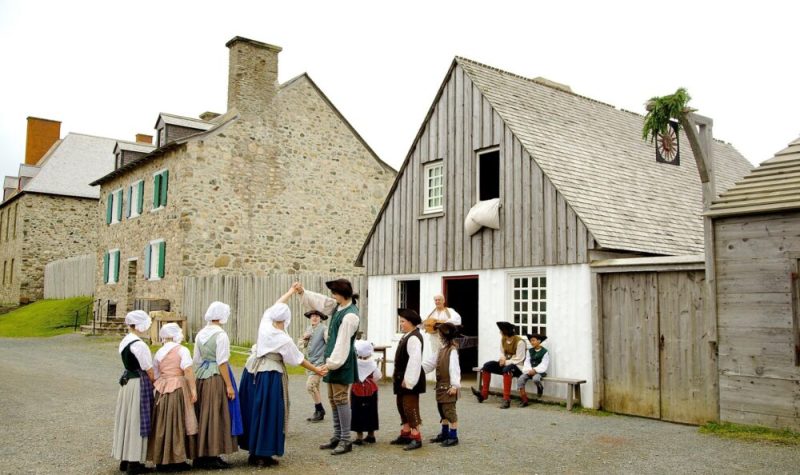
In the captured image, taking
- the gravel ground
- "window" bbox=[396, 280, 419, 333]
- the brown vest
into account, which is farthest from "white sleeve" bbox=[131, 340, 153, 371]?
"window" bbox=[396, 280, 419, 333]

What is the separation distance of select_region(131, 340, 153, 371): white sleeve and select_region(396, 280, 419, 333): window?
8939mm

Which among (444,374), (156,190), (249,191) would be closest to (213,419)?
(444,374)

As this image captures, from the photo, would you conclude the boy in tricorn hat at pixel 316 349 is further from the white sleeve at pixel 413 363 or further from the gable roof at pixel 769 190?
the gable roof at pixel 769 190

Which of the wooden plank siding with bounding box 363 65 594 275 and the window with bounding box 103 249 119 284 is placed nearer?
the wooden plank siding with bounding box 363 65 594 275

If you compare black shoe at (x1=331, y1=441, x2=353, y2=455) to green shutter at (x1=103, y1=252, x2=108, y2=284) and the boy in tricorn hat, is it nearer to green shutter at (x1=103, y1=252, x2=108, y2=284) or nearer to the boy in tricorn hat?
the boy in tricorn hat

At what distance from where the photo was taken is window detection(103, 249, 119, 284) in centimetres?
2813

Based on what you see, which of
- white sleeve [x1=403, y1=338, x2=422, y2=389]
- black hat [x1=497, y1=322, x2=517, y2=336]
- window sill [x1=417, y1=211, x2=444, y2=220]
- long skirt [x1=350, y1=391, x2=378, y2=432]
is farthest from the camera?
window sill [x1=417, y1=211, x2=444, y2=220]

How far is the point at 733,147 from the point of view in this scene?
71.7 feet

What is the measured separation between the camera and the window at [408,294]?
15844mm

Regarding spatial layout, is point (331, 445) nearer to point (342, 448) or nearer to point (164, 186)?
point (342, 448)

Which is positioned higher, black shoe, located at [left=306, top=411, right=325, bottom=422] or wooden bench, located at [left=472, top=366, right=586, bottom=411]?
wooden bench, located at [left=472, top=366, right=586, bottom=411]

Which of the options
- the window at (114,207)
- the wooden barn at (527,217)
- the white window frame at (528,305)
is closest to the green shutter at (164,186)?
the window at (114,207)

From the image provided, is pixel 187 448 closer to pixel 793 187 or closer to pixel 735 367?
pixel 735 367

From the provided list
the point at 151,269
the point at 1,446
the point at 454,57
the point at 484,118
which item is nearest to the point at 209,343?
the point at 1,446
